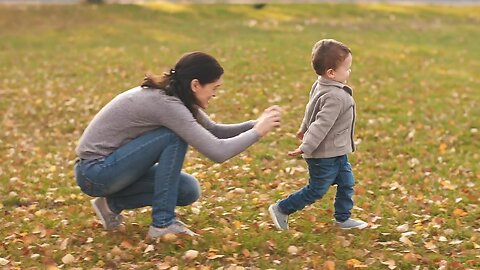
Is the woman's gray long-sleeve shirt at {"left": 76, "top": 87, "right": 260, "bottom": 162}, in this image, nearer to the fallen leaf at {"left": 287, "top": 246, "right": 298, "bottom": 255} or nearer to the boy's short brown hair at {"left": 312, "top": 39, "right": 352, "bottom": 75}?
the boy's short brown hair at {"left": 312, "top": 39, "right": 352, "bottom": 75}

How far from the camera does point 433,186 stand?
25.8ft

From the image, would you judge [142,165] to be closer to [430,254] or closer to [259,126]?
[259,126]

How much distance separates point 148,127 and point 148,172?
420 millimetres

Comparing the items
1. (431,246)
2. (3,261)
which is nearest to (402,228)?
(431,246)

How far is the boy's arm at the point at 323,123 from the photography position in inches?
225

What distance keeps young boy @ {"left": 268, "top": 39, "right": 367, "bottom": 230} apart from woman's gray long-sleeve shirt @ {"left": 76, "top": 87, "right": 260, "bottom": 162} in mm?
532

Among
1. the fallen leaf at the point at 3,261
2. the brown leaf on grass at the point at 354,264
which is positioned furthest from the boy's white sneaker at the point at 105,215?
the brown leaf on grass at the point at 354,264

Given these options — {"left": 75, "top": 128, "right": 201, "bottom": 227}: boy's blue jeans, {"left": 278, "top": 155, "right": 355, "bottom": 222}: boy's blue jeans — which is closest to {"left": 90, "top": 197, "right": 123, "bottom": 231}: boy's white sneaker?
{"left": 75, "top": 128, "right": 201, "bottom": 227}: boy's blue jeans

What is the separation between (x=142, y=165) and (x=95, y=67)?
11.1 m

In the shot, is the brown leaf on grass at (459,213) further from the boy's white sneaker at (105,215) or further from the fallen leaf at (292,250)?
the boy's white sneaker at (105,215)

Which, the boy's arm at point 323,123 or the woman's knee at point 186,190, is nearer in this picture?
the boy's arm at point 323,123

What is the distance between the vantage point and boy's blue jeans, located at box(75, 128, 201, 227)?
5648 mm

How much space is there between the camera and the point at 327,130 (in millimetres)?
5734

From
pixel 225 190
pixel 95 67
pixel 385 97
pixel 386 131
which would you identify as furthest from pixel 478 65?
pixel 225 190
